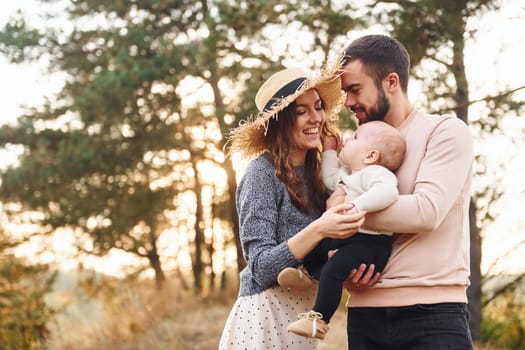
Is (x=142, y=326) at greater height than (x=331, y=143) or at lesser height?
lesser

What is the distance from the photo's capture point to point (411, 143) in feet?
7.58

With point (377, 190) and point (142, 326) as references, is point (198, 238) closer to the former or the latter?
point (142, 326)

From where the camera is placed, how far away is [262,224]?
103 inches

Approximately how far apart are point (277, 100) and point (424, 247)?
0.91 meters

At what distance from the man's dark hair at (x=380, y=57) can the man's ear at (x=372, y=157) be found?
0.27 metres

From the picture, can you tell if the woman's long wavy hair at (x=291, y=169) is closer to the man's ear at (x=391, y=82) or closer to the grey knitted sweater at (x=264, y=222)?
the grey knitted sweater at (x=264, y=222)

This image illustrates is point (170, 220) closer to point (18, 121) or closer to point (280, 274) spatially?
point (18, 121)

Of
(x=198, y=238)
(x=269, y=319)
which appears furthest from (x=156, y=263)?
(x=269, y=319)

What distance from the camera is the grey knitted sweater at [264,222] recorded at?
2.54 m

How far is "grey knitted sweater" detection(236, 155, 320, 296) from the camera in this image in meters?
2.54

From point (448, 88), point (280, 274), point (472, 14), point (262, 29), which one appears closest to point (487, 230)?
point (448, 88)

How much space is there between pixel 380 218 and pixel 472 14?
401 cm

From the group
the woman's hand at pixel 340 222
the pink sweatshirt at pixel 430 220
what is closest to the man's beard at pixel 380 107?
the pink sweatshirt at pixel 430 220

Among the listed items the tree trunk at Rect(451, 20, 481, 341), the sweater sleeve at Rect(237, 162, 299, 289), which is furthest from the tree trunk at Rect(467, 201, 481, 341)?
the sweater sleeve at Rect(237, 162, 299, 289)
